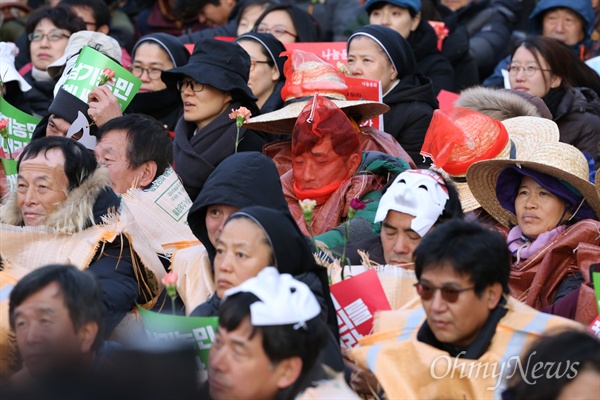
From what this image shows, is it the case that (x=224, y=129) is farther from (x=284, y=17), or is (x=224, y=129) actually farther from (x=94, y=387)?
(x=94, y=387)

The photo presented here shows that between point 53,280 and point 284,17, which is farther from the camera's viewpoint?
point 284,17

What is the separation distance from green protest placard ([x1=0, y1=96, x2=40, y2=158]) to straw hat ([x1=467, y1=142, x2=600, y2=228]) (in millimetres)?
2732

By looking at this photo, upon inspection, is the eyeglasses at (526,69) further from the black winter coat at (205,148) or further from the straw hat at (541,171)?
the black winter coat at (205,148)

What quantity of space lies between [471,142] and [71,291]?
104 inches

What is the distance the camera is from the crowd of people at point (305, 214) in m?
3.91

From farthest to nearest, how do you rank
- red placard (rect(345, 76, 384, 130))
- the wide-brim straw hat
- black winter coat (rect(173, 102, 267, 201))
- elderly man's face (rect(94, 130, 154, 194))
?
red placard (rect(345, 76, 384, 130))
black winter coat (rect(173, 102, 267, 201))
the wide-brim straw hat
elderly man's face (rect(94, 130, 154, 194))

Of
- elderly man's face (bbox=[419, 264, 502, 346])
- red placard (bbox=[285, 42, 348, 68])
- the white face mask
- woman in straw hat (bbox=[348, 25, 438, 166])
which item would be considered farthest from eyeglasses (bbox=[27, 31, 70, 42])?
elderly man's face (bbox=[419, 264, 502, 346])

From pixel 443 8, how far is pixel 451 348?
531 centimetres

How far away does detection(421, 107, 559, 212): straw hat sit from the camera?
6.01 meters

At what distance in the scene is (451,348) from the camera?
4168 mm

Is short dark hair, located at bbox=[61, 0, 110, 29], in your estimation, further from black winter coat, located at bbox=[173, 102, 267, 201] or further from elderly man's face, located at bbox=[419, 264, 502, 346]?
elderly man's face, located at bbox=[419, 264, 502, 346]

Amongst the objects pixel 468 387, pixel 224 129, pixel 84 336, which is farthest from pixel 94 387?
pixel 224 129

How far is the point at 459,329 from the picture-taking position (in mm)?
4113

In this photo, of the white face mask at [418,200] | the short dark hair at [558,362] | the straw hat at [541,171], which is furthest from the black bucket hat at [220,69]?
the short dark hair at [558,362]
